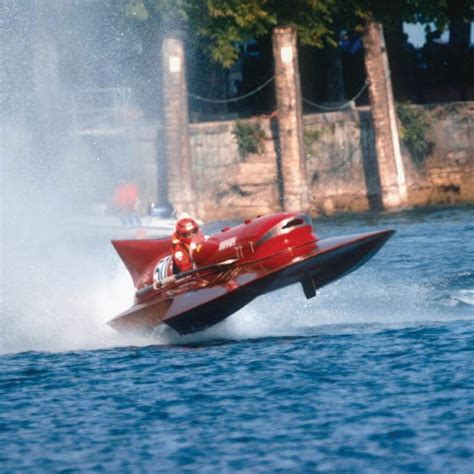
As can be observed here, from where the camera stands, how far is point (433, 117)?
41.4m

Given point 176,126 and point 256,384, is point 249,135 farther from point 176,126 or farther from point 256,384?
point 256,384

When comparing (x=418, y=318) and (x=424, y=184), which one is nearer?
(x=418, y=318)

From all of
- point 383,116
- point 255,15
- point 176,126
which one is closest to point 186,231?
point 255,15

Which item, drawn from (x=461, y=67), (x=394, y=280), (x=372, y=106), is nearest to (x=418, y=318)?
(x=394, y=280)

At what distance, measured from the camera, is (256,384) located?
1753cm

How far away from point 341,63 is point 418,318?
2273cm

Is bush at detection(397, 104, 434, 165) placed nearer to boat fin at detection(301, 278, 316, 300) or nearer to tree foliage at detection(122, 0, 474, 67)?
tree foliage at detection(122, 0, 474, 67)

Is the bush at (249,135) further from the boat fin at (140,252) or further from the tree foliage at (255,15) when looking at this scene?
the boat fin at (140,252)

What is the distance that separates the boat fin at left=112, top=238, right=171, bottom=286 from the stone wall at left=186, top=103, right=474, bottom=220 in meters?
19.3

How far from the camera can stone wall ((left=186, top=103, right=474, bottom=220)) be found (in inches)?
1633

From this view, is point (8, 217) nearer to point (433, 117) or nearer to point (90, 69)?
point (90, 69)

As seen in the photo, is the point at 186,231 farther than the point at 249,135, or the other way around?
the point at 249,135

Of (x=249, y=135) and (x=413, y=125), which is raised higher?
(x=249, y=135)

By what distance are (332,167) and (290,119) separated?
8.43ft
